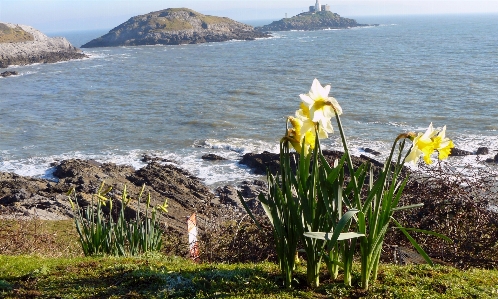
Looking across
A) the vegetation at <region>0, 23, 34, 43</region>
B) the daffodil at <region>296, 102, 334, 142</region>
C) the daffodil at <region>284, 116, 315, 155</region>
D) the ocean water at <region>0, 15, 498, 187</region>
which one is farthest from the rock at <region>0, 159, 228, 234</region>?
the vegetation at <region>0, 23, 34, 43</region>

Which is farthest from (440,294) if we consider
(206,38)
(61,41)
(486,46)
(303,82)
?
(206,38)

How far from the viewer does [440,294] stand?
3.15 metres

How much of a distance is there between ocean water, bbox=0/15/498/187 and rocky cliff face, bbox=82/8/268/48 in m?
41.5

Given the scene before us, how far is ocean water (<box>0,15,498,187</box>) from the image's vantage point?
69.9 ft

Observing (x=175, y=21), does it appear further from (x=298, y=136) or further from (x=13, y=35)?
(x=298, y=136)

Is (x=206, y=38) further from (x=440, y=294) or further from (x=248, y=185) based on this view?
(x=440, y=294)

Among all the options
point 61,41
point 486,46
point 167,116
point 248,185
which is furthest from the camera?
point 61,41

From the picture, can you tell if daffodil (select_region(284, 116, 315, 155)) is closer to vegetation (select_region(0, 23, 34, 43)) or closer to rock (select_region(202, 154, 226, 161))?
rock (select_region(202, 154, 226, 161))

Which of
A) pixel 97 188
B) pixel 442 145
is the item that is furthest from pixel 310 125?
pixel 97 188

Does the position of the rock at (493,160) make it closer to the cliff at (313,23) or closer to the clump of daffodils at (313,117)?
the clump of daffodils at (313,117)

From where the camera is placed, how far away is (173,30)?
313 ft

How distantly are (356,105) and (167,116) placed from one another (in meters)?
11.2

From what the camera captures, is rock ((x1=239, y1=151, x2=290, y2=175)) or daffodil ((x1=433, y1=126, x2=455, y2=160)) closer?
daffodil ((x1=433, y1=126, x2=455, y2=160))

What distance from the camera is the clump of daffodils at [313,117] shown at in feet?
9.10
